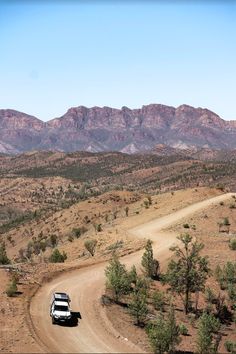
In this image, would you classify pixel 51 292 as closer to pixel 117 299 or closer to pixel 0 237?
pixel 117 299

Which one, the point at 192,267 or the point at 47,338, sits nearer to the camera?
the point at 47,338

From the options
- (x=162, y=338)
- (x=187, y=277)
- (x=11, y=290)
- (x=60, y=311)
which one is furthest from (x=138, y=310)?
(x=11, y=290)

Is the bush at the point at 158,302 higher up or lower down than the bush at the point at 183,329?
higher up


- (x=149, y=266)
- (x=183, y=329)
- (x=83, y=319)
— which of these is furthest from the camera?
(x=149, y=266)

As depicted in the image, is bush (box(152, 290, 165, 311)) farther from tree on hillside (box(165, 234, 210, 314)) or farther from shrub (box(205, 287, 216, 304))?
shrub (box(205, 287, 216, 304))

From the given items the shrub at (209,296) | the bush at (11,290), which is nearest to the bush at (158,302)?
the shrub at (209,296)

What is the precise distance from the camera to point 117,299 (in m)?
39.0

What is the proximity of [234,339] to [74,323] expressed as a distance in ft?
42.4

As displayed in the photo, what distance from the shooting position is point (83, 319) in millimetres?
34188

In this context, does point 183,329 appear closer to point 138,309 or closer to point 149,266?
point 138,309

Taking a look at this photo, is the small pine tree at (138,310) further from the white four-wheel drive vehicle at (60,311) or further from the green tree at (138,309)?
the white four-wheel drive vehicle at (60,311)

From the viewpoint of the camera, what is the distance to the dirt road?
1171 inches

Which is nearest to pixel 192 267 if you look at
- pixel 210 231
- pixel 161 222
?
pixel 210 231

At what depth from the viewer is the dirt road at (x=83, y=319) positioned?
29734mm
